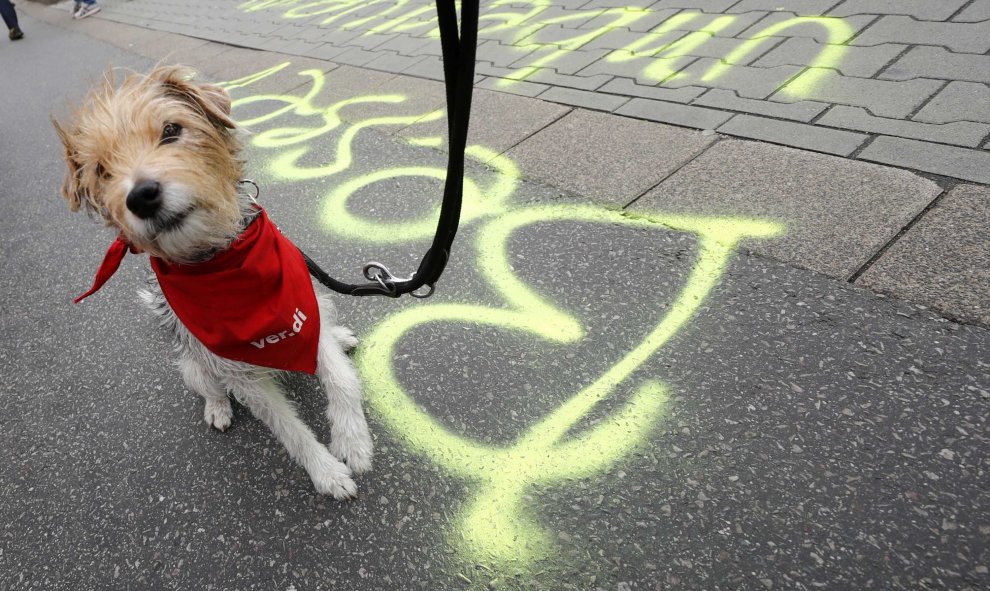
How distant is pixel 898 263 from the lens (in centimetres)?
236

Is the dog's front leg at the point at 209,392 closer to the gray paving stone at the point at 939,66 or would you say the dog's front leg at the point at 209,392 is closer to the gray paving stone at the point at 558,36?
the gray paving stone at the point at 939,66

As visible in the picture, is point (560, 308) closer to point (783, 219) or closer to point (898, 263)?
point (783, 219)

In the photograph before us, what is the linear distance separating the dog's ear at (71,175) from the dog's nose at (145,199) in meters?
0.31

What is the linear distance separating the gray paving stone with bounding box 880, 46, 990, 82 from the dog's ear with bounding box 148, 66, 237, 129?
347cm

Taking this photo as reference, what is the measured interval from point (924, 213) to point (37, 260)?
5.01 metres

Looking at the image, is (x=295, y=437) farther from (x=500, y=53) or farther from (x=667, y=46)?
→ (x=500, y=53)

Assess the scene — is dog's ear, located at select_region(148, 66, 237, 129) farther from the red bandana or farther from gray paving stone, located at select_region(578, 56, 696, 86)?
gray paving stone, located at select_region(578, 56, 696, 86)

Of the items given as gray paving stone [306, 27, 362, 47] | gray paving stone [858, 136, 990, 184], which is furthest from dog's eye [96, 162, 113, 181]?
gray paving stone [306, 27, 362, 47]

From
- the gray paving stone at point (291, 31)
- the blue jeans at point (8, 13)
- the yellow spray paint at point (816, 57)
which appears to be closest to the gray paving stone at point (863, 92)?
the yellow spray paint at point (816, 57)

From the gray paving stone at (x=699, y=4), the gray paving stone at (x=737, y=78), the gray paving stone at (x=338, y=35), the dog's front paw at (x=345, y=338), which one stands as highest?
the gray paving stone at (x=699, y=4)

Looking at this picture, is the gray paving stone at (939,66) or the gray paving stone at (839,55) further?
the gray paving stone at (839,55)

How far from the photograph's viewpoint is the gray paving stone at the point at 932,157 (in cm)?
265

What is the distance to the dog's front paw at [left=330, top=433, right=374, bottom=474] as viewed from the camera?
2.16m

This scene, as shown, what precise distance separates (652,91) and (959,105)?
165cm
